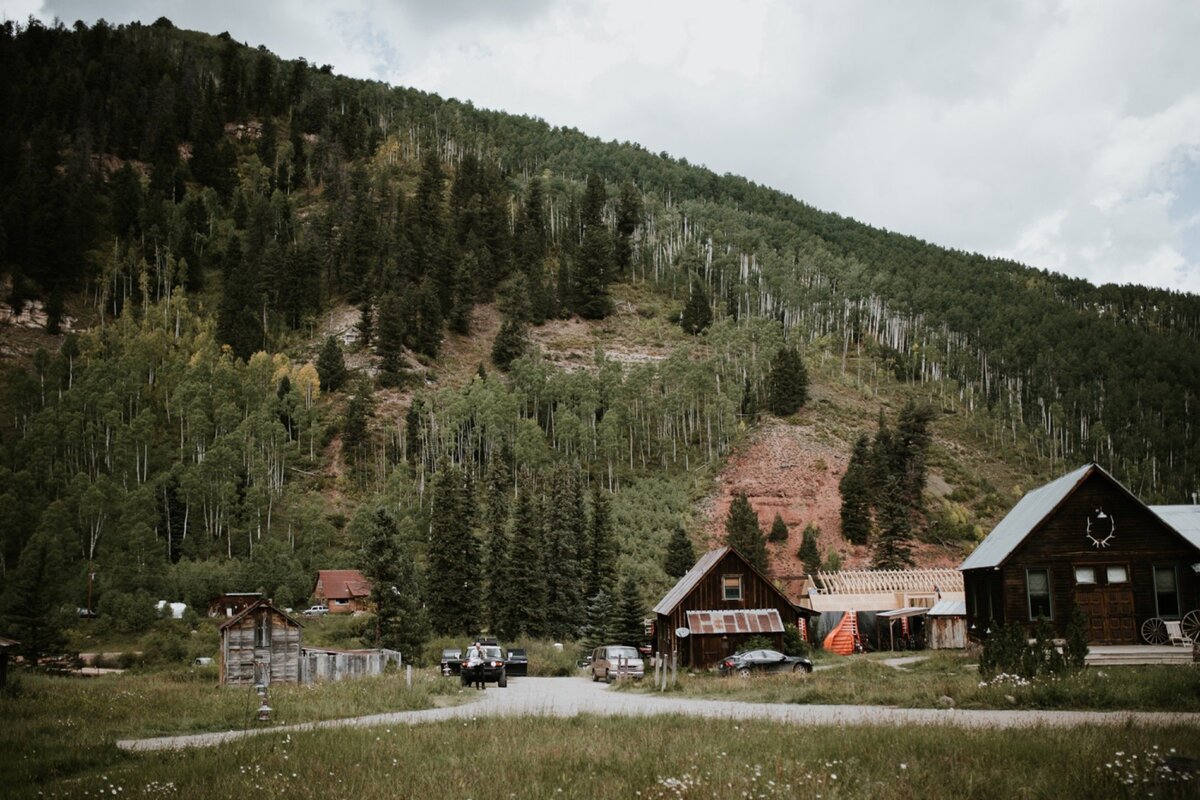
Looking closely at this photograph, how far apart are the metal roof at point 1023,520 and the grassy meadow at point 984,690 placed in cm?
686

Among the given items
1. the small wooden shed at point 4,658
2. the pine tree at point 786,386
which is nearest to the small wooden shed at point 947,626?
the small wooden shed at point 4,658

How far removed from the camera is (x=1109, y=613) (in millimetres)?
33656

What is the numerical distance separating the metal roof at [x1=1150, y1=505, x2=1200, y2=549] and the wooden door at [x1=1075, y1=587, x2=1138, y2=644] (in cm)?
340

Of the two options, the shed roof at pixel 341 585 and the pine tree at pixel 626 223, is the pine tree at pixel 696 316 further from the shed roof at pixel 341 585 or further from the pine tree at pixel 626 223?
the shed roof at pixel 341 585

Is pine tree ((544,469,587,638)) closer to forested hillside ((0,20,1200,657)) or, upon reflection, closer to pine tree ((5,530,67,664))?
forested hillside ((0,20,1200,657))

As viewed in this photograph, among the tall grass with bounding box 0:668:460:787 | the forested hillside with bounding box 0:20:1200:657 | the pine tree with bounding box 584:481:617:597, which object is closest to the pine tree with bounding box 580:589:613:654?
the forested hillside with bounding box 0:20:1200:657

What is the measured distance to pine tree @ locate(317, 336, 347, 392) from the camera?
10488cm

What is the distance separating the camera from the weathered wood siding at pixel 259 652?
36.1 meters

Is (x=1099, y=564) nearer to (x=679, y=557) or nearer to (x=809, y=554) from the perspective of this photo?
(x=679, y=557)

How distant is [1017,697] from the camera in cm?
1938

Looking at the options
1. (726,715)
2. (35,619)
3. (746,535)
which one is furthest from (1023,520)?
(35,619)

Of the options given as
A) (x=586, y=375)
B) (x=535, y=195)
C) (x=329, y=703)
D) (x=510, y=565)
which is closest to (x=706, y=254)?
(x=535, y=195)

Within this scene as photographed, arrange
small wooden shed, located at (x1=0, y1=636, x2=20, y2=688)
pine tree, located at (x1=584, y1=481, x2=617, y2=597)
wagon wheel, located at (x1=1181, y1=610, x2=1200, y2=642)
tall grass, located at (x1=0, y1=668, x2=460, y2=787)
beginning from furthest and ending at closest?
pine tree, located at (x1=584, y1=481, x2=617, y2=597) < wagon wheel, located at (x1=1181, y1=610, x2=1200, y2=642) < small wooden shed, located at (x1=0, y1=636, x2=20, y2=688) < tall grass, located at (x1=0, y1=668, x2=460, y2=787)

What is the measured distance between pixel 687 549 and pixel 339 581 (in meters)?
29.3
